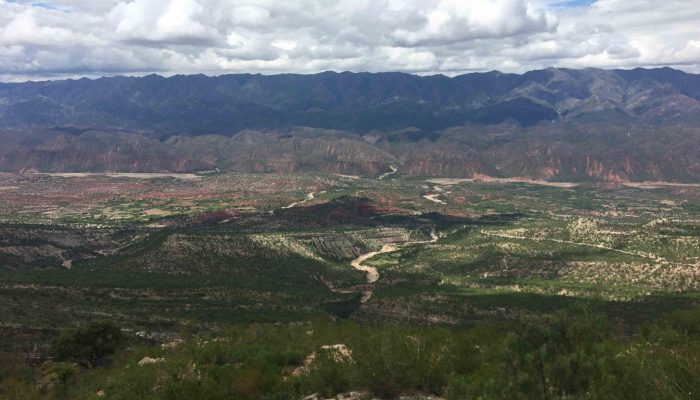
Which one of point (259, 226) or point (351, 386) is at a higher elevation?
point (351, 386)

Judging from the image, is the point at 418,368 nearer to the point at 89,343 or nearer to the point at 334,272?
the point at 89,343

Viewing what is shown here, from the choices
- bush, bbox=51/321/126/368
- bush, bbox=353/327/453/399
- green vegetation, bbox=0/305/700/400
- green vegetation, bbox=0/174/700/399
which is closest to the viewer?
Answer: green vegetation, bbox=0/305/700/400

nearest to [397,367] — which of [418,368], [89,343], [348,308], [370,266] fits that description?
[418,368]

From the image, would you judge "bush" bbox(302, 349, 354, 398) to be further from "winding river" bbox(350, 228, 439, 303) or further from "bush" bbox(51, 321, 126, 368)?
"winding river" bbox(350, 228, 439, 303)

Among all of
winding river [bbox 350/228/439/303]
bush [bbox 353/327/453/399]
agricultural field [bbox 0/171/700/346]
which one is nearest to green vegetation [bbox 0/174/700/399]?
bush [bbox 353/327/453/399]

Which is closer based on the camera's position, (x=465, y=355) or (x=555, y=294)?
(x=465, y=355)

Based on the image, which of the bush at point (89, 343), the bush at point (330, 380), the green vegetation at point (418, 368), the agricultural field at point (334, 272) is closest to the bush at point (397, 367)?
the green vegetation at point (418, 368)

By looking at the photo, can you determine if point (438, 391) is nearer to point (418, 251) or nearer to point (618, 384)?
point (618, 384)

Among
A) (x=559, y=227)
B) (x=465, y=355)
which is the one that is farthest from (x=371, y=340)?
(x=559, y=227)
